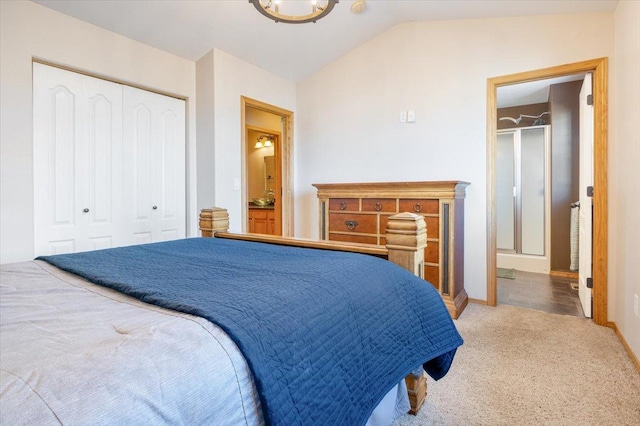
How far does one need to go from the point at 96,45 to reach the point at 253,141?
146 inches

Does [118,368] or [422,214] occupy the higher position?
[422,214]

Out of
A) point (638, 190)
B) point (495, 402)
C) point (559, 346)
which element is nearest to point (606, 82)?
point (638, 190)

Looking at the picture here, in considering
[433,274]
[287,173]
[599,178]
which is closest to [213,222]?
[433,274]

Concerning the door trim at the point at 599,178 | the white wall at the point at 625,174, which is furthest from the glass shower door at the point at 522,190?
the white wall at the point at 625,174

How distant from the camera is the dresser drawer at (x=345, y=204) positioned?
3244 millimetres

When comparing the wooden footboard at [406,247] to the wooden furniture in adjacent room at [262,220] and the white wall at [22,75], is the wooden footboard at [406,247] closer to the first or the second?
the white wall at [22,75]

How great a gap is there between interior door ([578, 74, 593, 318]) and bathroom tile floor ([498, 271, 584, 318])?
0.18 m

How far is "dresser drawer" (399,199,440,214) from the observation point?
112 inches

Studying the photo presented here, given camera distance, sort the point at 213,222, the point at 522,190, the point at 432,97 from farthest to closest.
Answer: the point at 522,190 < the point at 432,97 < the point at 213,222

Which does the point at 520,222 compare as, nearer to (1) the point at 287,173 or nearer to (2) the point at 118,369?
(1) the point at 287,173

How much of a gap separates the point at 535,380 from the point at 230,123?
3138mm

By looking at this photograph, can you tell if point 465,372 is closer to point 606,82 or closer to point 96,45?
point 606,82

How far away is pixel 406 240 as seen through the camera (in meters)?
1.37

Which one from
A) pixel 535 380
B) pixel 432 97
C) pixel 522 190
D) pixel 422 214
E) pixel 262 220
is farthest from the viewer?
pixel 262 220
